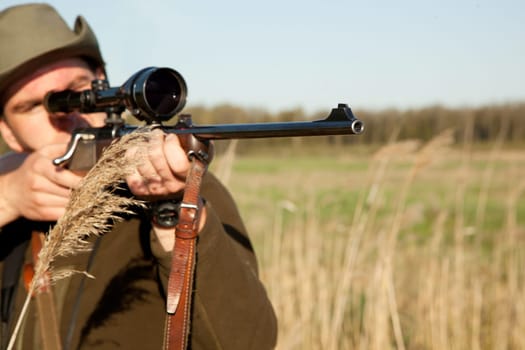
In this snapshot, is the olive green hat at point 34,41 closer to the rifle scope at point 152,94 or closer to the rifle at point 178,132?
the rifle at point 178,132

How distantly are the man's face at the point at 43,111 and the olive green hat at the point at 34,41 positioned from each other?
42mm

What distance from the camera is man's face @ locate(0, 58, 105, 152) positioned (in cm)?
248

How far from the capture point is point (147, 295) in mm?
2350

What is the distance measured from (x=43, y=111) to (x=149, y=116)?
2.80ft

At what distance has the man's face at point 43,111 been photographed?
248cm

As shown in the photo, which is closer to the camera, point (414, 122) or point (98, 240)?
point (98, 240)

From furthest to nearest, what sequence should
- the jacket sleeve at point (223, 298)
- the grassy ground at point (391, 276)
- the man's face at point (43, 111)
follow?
the grassy ground at point (391, 276) → the man's face at point (43, 111) → the jacket sleeve at point (223, 298)

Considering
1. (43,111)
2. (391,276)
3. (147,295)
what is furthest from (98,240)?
(391,276)

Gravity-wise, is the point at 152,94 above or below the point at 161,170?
above

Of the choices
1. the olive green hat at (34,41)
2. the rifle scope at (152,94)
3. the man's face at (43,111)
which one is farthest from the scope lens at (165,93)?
the olive green hat at (34,41)

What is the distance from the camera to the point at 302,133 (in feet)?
4.96

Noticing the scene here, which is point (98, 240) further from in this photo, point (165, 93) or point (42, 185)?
point (165, 93)

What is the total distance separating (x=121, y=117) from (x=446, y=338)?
10.3ft

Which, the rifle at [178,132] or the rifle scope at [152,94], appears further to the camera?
the rifle scope at [152,94]
